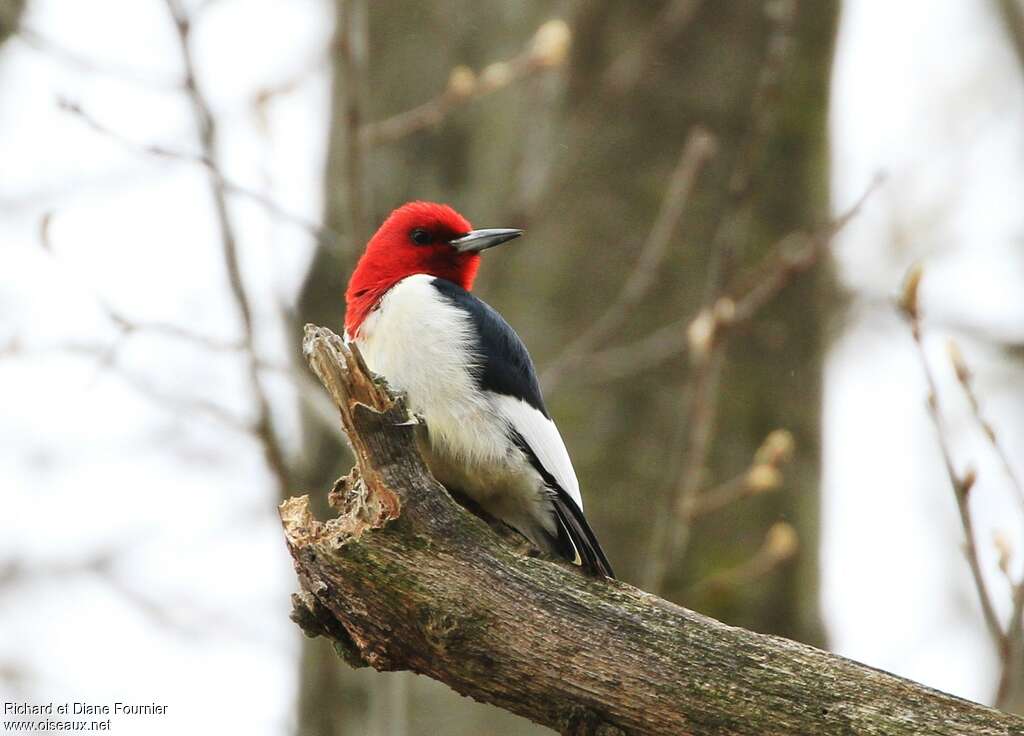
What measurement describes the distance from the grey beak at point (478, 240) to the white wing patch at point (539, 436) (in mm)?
803

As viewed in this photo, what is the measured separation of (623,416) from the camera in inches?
A: 236

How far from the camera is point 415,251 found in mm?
4684

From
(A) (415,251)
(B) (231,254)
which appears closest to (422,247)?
(A) (415,251)

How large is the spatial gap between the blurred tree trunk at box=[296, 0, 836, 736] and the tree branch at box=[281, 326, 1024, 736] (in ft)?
8.16

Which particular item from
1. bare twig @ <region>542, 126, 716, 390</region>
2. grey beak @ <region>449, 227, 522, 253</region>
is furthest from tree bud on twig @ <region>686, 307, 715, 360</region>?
grey beak @ <region>449, 227, 522, 253</region>

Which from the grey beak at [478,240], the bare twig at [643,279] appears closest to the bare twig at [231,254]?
the grey beak at [478,240]

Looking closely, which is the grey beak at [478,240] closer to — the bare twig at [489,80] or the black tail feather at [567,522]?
the bare twig at [489,80]

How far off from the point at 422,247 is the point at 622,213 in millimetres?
1857

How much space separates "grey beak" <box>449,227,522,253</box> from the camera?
456 centimetres

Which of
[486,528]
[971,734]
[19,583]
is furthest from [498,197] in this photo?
[19,583]

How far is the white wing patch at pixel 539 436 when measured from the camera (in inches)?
149

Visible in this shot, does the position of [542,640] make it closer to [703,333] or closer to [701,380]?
[701,380]

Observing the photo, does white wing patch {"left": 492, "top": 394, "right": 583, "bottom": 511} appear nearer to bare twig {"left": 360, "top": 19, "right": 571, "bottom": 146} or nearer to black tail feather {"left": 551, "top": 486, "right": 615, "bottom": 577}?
black tail feather {"left": 551, "top": 486, "right": 615, "bottom": 577}

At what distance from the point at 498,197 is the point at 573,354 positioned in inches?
39.3
